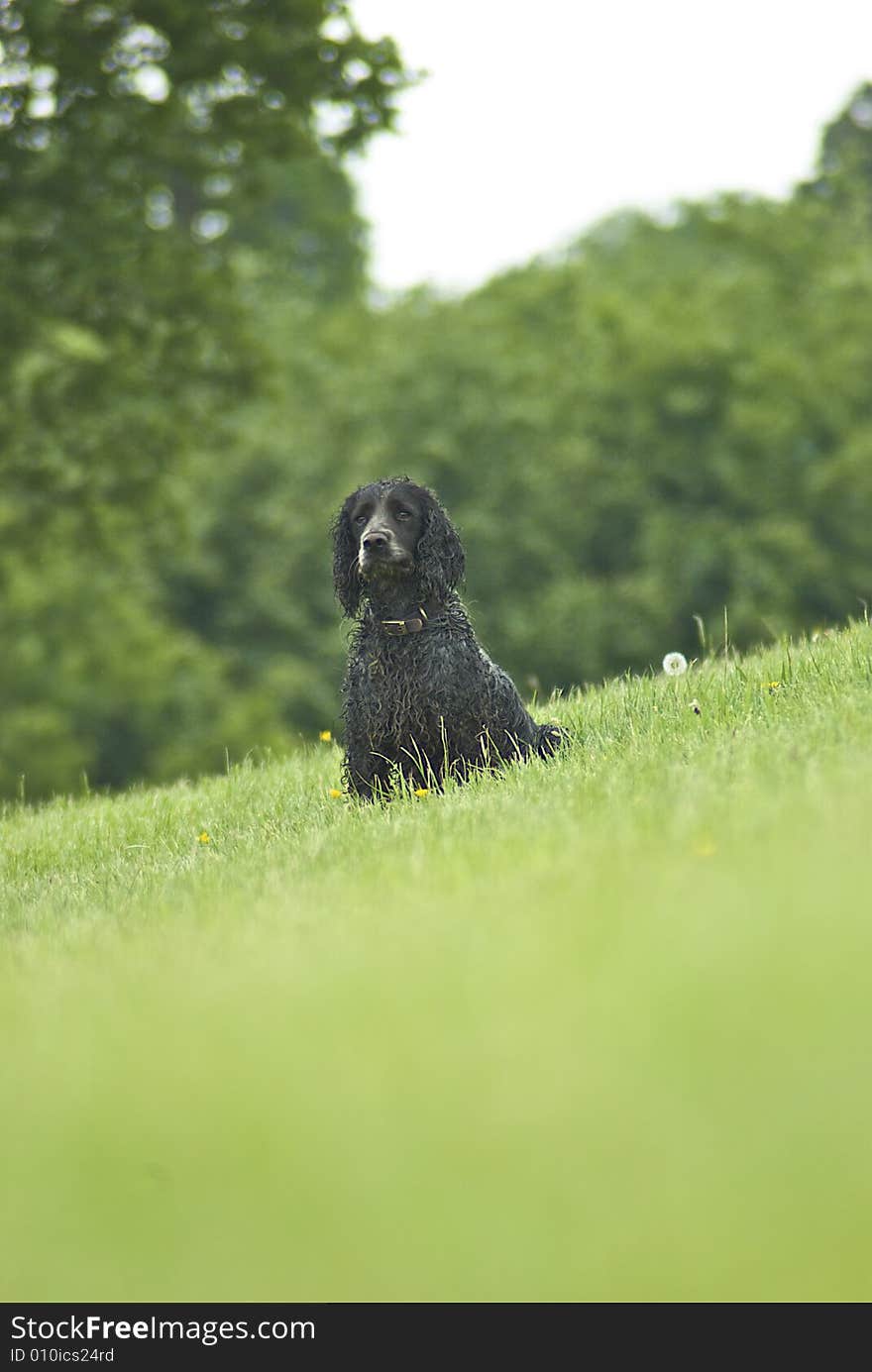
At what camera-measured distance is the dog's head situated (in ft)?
24.5

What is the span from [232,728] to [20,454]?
1223cm

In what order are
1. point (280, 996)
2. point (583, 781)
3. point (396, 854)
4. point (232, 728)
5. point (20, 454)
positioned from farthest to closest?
1. point (232, 728)
2. point (20, 454)
3. point (583, 781)
4. point (396, 854)
5. point (280, 996)

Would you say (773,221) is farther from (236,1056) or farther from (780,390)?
(236,1056)

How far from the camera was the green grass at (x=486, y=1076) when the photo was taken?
96.5 inches

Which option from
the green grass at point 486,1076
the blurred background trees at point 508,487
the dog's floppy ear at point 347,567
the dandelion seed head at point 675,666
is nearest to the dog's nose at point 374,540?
the dog's floppy ear at point 347,567

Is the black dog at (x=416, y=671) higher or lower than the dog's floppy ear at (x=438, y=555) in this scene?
lower

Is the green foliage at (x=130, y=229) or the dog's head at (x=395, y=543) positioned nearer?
the dog's head at (x=395, y=543)

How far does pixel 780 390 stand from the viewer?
31.9 m

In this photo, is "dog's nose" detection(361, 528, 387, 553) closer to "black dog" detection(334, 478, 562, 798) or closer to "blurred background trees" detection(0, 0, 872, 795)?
"black dog" detection(334, 478, 562, 798)

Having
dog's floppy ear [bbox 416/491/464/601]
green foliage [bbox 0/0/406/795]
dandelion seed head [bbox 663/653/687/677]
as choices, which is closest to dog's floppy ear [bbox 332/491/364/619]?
dog's floppy ear [bbox 416/491/464/601]

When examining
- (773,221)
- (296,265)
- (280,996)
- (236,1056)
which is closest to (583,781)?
(280,996)

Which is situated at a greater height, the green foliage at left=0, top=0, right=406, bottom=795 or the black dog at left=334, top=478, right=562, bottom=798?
the green foliage at left=0, top=0, right=406, bottom=795

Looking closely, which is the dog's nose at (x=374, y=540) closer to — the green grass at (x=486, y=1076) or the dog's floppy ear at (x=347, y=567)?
the dog's floppy ear at (x=347, y=567)

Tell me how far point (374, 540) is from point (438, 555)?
0.41m
